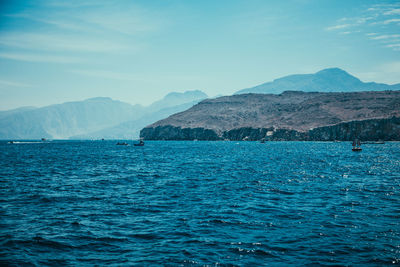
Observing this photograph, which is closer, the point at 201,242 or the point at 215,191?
the point at 201,242

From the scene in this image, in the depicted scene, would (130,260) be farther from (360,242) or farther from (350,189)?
(350,189)

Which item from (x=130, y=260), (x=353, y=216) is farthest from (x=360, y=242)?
(x=130, y=260)

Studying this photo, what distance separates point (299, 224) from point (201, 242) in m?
7.12

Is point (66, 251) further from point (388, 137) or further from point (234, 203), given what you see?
point (388, 137)

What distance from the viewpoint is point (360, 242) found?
1563 centimetres

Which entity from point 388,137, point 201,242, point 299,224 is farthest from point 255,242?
point 388,137

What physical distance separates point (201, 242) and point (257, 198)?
12033mm

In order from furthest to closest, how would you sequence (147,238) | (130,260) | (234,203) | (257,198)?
1. (257,198)
2. (234,203)
3. (147,238)
4. (130,260)

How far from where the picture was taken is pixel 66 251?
1495cm

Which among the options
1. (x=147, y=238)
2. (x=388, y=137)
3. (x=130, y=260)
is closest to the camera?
(x=130, y=260)

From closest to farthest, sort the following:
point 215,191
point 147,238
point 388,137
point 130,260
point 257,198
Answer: point 130,260 → point 147,238 → point 257,198 → point 215,191 → point 388,137

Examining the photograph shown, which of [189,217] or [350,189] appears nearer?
[189,217]

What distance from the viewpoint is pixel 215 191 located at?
98.8 ft

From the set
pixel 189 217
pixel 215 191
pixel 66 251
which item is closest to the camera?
pixel 66 251
